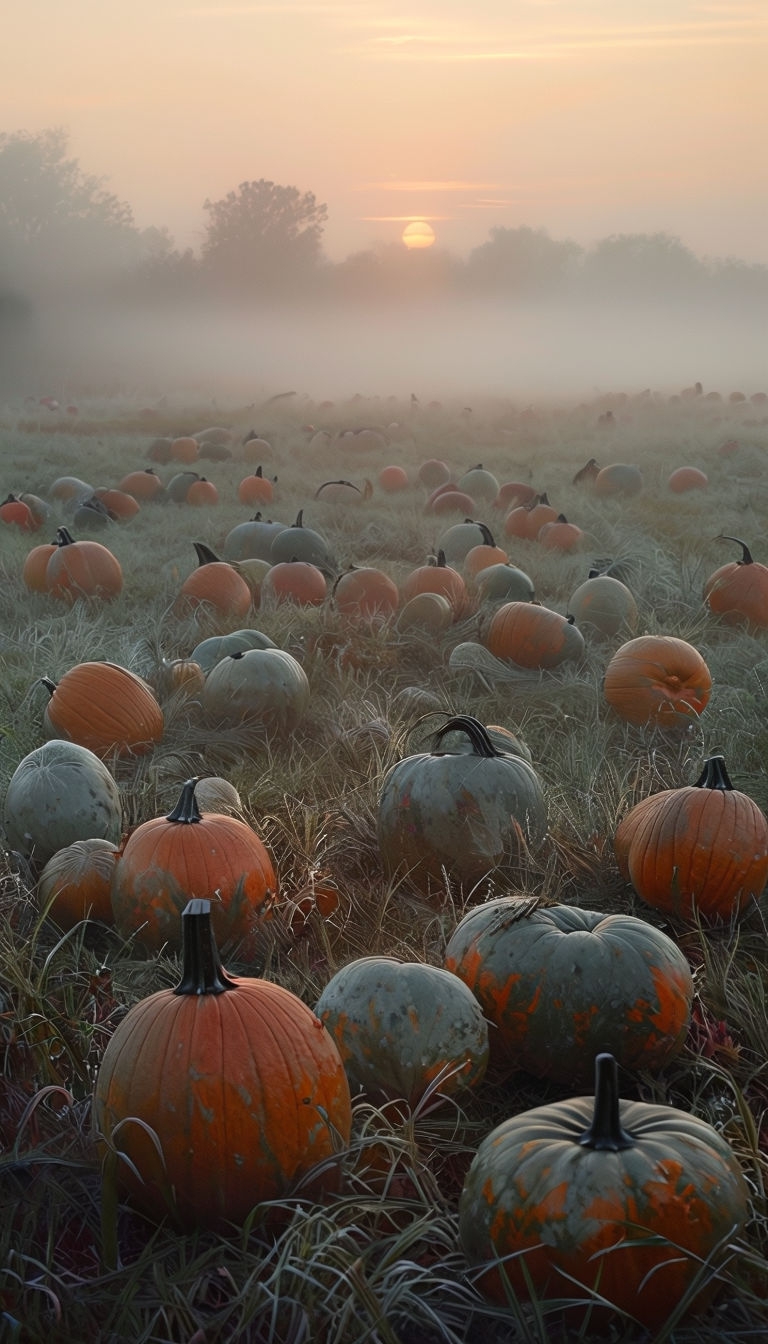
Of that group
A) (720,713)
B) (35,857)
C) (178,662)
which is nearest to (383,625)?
(178,662)

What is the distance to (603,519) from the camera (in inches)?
445

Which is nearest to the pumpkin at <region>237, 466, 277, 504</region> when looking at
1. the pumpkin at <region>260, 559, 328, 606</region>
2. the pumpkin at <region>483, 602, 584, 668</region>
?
the pumpkin at <region>260, 559, 328, 606</region>

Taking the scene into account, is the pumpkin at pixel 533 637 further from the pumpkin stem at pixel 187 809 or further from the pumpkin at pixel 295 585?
the pumpkin stem at pixel 187 809

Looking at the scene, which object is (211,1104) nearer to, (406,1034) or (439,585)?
(406,1034)

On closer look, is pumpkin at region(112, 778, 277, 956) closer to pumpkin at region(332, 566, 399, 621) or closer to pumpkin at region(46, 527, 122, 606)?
pumpkin at region(332, 566, 399, 621)

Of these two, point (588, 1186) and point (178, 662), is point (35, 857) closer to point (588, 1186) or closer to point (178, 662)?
point (178, 662)

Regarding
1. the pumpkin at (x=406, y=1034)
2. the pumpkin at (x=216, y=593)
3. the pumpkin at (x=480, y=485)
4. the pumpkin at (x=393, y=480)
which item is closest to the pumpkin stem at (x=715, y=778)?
the pumpkin at (x=406, y=1034)

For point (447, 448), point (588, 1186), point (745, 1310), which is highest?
point (447, 448)

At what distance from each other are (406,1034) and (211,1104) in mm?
548

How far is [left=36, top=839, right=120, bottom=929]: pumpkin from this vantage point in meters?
3.56

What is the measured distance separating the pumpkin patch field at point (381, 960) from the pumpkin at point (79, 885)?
11mm

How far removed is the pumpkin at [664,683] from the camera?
5.50 m

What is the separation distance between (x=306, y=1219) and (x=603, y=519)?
9.87 m

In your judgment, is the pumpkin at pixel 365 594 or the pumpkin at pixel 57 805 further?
the pumpkin at pixel 365 594
